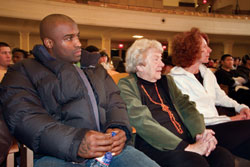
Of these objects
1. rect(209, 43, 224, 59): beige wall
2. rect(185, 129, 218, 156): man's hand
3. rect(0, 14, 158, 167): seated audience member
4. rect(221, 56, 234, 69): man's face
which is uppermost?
rect(209, 43, 224, 59): beige wall

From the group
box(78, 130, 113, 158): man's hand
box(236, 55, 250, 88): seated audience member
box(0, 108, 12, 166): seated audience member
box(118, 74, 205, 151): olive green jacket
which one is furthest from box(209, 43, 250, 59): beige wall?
box(0, 108, 12, 166): seated audience member

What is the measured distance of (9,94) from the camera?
111cm

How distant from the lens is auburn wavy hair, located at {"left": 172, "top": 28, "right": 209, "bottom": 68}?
2.04 m

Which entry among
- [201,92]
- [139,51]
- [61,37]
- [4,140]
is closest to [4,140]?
[4,140]

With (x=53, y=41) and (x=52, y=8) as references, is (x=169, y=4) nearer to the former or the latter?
(x=52, y=8)

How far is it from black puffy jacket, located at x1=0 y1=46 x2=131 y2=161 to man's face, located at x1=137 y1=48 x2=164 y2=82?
1.39 feet

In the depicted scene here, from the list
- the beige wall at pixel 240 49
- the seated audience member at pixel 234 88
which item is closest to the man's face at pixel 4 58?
the seated audience member at pixel 234 88

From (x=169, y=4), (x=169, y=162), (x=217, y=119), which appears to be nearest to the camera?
(x=169, y=162)

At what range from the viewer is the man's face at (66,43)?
134cm

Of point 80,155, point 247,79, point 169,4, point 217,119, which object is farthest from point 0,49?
point 169,4

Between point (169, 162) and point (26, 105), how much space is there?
86cm

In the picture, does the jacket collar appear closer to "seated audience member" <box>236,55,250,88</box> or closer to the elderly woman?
the elderly woman

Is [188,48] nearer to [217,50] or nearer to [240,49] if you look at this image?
[217,50]

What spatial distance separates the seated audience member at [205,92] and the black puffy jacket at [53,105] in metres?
0.86
